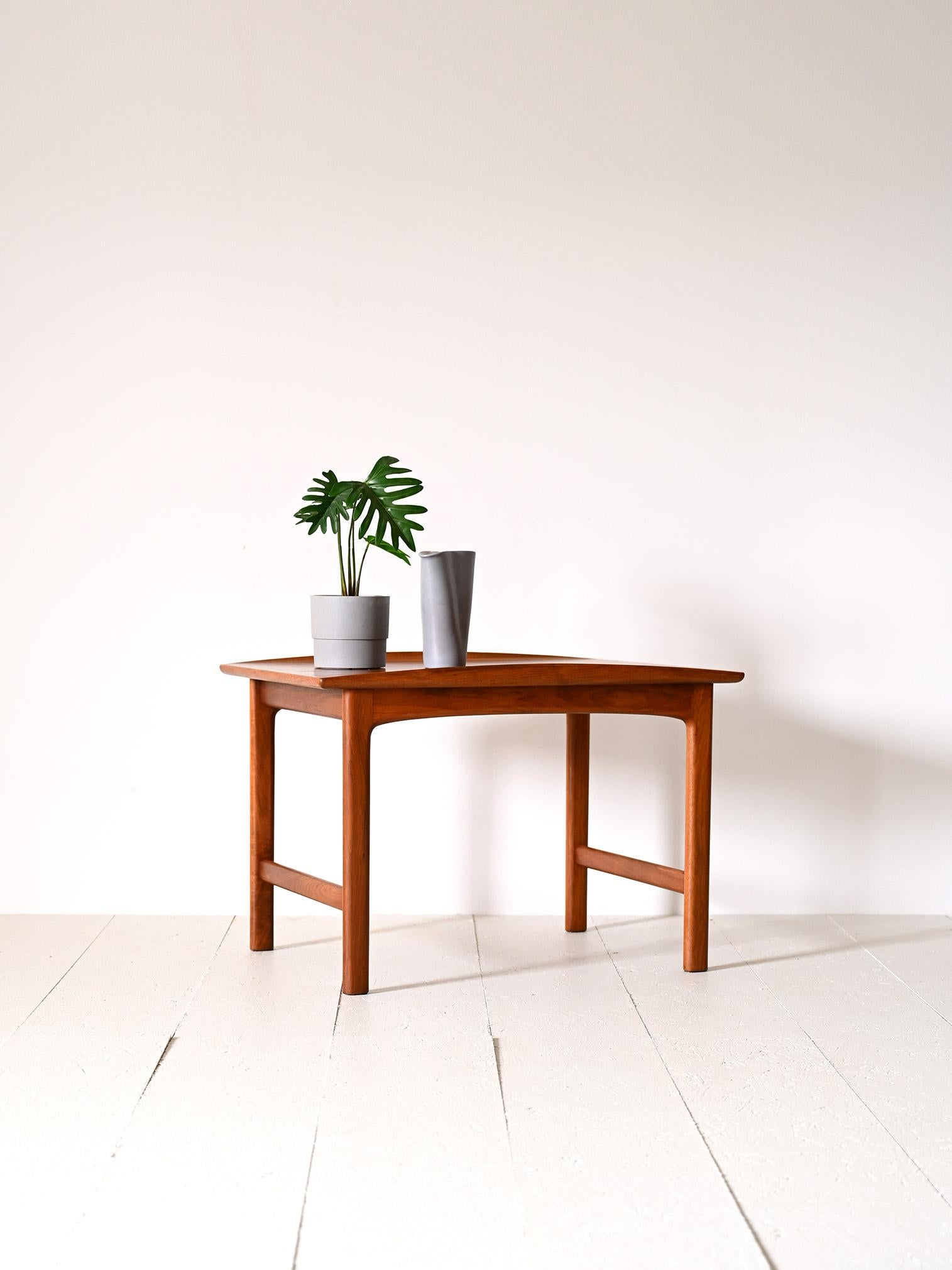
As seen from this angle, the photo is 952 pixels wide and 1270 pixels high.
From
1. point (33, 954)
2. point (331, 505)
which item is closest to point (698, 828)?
point (331, 505)

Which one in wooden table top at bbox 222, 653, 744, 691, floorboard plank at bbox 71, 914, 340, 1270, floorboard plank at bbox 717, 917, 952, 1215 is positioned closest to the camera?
floorboard plank at bbox 71, 914, 340, 1270

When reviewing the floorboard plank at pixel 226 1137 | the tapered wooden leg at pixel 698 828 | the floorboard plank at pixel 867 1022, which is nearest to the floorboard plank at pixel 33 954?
→ the floorboard plank at pixel 226 1137

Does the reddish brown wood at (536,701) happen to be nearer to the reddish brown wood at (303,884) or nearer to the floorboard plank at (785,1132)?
the reddish brown wood at (303,884)

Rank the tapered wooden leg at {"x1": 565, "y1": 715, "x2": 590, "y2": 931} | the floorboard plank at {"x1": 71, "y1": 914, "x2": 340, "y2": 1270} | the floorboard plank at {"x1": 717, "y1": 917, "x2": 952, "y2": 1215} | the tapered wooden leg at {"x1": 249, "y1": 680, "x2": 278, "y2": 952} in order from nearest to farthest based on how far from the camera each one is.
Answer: the floorboard plank at {"x1": 71, "y1": 914, "x2": 340, "y2": 1270} < the floorboard plank at {"x1": 717, "y1": 917, "x2": 952, "y2": 1215} < the tapered wooden leg at {"x1": 249, "y1": 680, "x2": 278, "y2": 952} < the tapered wooden leg at {"x1": 565, "y1": 715, "x2": 590, "y2": 931}

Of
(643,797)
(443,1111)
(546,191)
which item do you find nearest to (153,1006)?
(443,1111)

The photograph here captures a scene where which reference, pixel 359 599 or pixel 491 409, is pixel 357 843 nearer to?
pixel 359 599

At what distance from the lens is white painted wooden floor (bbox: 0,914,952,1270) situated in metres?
1.12

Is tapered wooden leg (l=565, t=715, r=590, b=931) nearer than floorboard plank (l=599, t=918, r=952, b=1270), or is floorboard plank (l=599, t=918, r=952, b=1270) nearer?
floorboard plank (l=599, t=918, r=952, b=1270)

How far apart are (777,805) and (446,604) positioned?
979 mm

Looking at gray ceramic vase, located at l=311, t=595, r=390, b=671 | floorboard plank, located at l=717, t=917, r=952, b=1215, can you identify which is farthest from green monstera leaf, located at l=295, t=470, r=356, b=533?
floorboard plank, located at l=717, t=917, r=952, b=1215

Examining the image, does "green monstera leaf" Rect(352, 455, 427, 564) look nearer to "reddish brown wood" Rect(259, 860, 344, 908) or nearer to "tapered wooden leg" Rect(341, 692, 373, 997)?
"tapered wooden leg" Rect(341, 692, 373, 997)

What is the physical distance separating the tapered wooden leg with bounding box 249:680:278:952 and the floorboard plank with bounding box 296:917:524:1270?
0.28m

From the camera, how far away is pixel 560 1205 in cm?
118

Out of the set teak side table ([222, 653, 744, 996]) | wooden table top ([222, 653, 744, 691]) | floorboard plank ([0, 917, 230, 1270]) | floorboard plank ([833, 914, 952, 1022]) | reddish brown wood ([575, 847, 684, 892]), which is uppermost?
wooden table top ([222, 653, 744, 691])
